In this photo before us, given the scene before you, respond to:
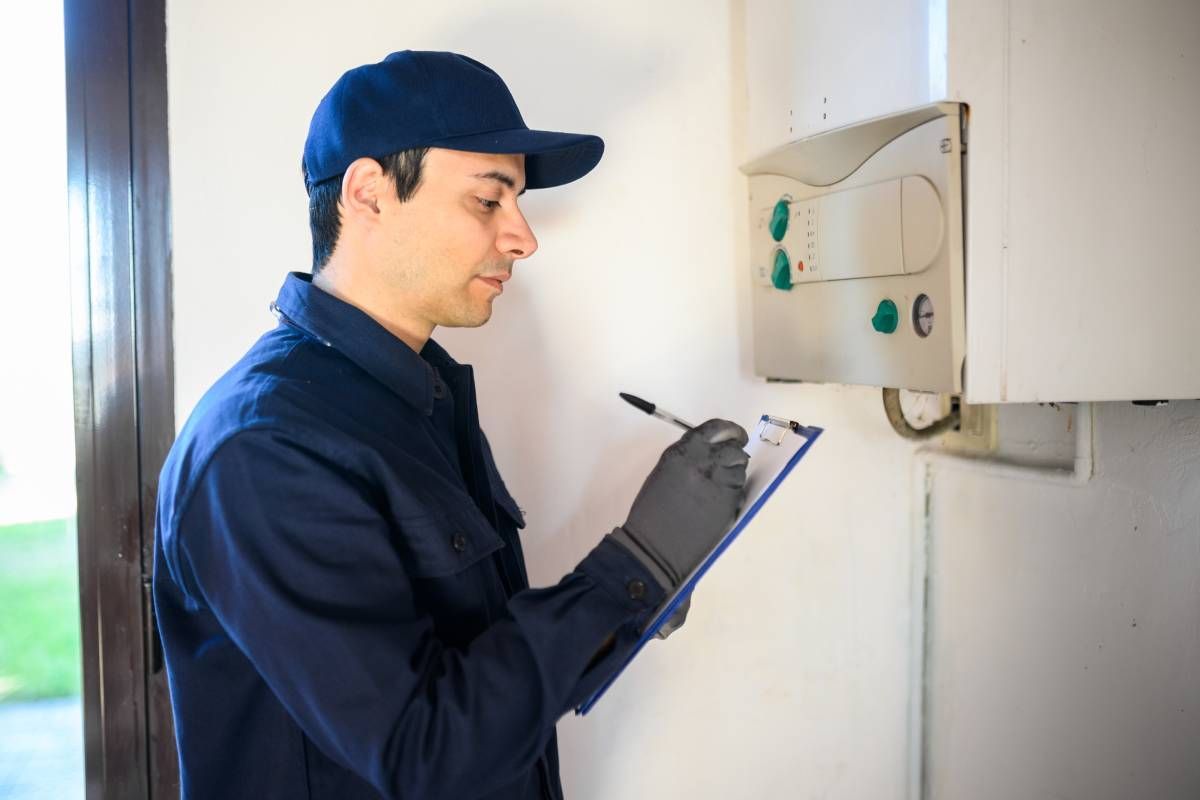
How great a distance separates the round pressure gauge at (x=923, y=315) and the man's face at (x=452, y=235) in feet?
1.49

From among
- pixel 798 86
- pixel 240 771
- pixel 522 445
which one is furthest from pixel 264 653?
pixel 798 86

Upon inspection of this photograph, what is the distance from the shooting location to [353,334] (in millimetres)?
822

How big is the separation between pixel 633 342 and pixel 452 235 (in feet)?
1.59

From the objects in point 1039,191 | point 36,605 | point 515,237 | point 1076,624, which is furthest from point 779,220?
point 36,605

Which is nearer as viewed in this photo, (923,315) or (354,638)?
(354,638)

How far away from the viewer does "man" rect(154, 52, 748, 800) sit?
0.66 m

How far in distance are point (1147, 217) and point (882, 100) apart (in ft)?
1.06

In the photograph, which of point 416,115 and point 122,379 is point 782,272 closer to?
point 416,115

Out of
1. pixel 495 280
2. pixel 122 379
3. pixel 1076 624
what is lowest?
pixel 1076 624

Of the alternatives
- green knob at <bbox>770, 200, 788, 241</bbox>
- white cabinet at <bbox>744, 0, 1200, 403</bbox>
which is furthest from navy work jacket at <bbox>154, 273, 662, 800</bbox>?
green knob at <bbox>770, 200, 788, 241</bbox>

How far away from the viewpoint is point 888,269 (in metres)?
1.03

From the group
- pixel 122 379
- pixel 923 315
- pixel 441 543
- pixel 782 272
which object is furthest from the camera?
pixel 782 272

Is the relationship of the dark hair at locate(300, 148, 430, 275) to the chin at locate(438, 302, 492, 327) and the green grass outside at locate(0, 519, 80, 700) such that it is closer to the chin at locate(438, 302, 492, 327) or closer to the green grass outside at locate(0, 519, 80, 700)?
the chin at locate(438, 302, 492, 327)

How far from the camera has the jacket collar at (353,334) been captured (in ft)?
2.68
